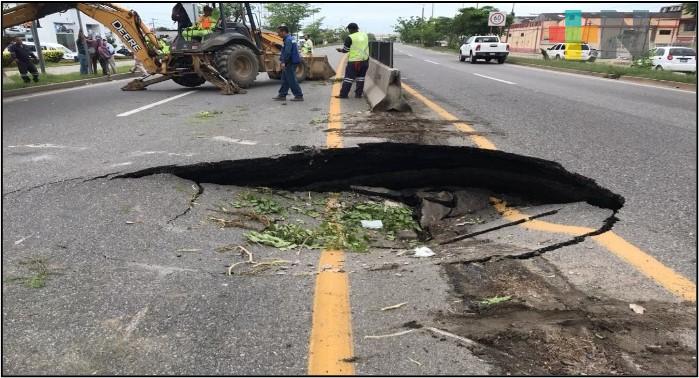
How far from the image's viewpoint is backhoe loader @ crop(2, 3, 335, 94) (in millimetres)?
10914

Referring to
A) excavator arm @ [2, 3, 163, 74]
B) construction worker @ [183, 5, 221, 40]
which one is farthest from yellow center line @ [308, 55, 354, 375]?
construction worker @ [183, 5, 221, 40]

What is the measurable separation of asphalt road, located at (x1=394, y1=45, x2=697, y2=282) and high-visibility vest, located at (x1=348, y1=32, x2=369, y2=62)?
1.83m

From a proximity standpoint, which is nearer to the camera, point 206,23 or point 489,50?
point 206,23

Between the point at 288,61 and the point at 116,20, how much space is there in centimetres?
470

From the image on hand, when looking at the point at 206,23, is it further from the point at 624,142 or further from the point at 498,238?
the point at 498,238

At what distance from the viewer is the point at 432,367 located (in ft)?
6.36

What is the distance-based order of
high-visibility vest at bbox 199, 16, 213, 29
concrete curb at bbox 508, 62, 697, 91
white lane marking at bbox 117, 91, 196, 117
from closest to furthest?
white lane marking at bbox 117, 91, 196, 117
high-visibility vest at bbox 199, 16, 213, 29
concrete curb at bbox 508, 62, 697, 91

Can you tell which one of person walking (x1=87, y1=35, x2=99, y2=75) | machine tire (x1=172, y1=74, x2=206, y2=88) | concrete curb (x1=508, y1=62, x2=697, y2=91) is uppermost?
person walking (x1=87, y1=35, x2=99, y2=75)

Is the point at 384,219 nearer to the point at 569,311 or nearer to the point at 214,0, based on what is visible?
the point at 569,311

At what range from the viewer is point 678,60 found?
21.1 metres

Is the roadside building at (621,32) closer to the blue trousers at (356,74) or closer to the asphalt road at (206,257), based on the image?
the blue trousers at (356,74)

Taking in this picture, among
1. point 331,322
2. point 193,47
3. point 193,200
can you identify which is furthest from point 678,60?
point 331,322

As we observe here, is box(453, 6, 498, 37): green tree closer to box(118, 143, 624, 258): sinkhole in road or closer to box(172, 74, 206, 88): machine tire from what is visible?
box(172, 74, 206, 88): machine tire

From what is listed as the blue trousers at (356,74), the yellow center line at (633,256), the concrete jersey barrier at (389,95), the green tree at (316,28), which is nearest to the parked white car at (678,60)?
the blue trousers at (356,74)
